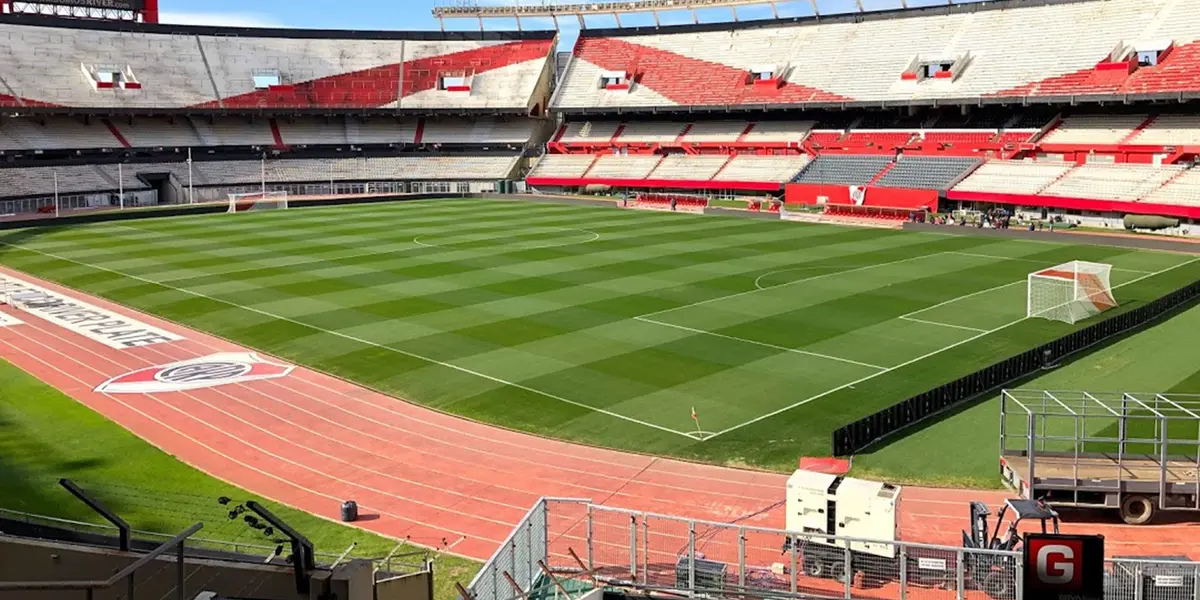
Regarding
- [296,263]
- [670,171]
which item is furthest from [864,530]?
[670,171]

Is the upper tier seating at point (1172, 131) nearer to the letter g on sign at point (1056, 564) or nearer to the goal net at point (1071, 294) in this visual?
the goal net at point (1071, 294)

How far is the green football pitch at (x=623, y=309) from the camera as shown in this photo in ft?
85.3

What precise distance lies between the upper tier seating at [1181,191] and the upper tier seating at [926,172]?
14.4 m

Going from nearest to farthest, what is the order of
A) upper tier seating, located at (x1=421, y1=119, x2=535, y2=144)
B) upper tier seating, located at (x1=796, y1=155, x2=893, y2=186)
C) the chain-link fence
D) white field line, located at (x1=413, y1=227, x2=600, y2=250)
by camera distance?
1. the chain-link fence
2. white field line, located at (x1=413, y1=227, x2=600, y2=250)
3. upper tier seating, located at (x1=796, y1=155, x2=893, y2=186)
4. upper tier seating, located at (x1=421, y1=119, x2=535, y2=144)

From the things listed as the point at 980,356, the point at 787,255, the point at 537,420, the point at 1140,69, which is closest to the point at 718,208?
the point at 787,255

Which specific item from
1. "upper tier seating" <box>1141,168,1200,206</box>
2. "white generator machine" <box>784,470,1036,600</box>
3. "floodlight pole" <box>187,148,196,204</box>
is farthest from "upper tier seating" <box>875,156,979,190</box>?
"white generator machine" <box>784,470,1036,600</box>

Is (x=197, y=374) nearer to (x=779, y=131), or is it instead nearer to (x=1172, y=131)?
(x=1172, y=131)

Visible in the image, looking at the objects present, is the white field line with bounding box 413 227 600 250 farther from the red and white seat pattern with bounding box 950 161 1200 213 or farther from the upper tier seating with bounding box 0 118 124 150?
the upper tier seating with bounding box 0 118 124 150

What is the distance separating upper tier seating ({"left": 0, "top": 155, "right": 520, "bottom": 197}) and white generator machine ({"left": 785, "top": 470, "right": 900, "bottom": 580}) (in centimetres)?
7897

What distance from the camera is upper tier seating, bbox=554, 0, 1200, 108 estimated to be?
238 ft

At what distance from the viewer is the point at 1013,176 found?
69938 mm

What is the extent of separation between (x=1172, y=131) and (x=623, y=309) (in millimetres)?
50673

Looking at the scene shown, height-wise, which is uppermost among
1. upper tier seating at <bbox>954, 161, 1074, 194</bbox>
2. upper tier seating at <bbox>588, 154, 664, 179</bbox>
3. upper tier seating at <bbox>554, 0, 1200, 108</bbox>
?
upper tier seating at <bbox>554, 0, 1200, 108</bbox>

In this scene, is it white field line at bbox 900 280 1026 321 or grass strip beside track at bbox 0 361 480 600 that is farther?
white field line at bbox 900 280 1026 321
